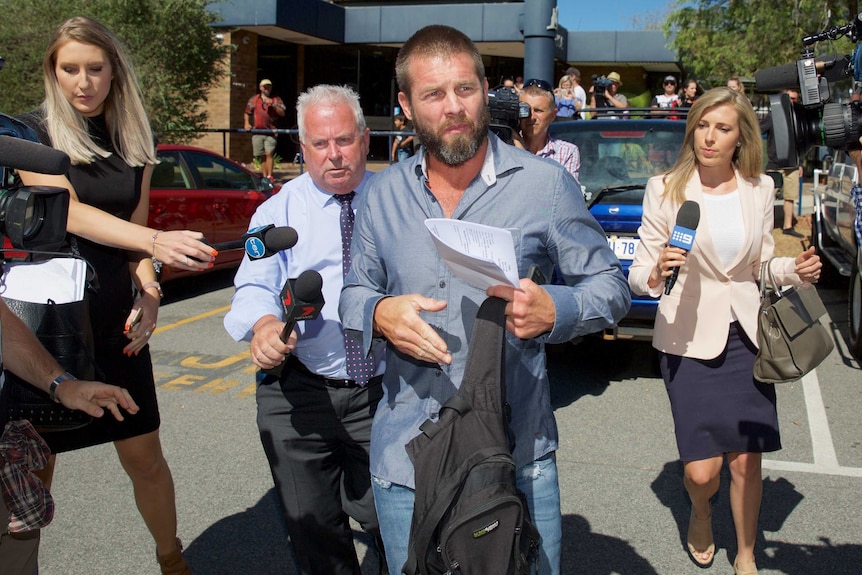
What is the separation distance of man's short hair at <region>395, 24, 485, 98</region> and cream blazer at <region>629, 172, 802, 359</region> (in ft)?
5.06

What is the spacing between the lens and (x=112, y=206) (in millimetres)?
3230

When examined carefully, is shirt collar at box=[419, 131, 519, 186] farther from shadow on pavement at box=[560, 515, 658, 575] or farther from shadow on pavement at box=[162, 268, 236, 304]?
shadow on pavement at box=[162, 268, 236, 304]

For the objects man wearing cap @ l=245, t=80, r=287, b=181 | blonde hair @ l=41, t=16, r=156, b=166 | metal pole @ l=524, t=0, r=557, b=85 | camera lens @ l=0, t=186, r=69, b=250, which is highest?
metal pole @ l=524, t=0, r=557, b=85

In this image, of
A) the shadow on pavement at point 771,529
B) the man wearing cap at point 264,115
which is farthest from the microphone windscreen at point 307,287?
the man wearing cap at point 264,115

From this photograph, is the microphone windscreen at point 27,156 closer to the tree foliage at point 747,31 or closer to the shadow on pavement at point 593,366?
the shadow on pavement at point 593,366

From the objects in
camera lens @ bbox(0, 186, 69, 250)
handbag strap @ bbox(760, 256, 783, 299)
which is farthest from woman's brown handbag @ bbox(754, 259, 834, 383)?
camera lens @ bbox(0, 186, 69, 250)

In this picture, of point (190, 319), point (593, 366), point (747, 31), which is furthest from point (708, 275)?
point (747, 31)

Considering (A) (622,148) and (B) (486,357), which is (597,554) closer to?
(B) (486,357)

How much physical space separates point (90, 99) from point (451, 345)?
1.73 meters

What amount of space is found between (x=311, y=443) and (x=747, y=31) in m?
16.8

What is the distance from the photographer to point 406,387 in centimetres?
246

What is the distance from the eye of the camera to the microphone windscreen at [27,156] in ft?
5.69

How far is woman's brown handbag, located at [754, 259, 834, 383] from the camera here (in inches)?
135

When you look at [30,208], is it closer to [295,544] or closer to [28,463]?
[28,463]
